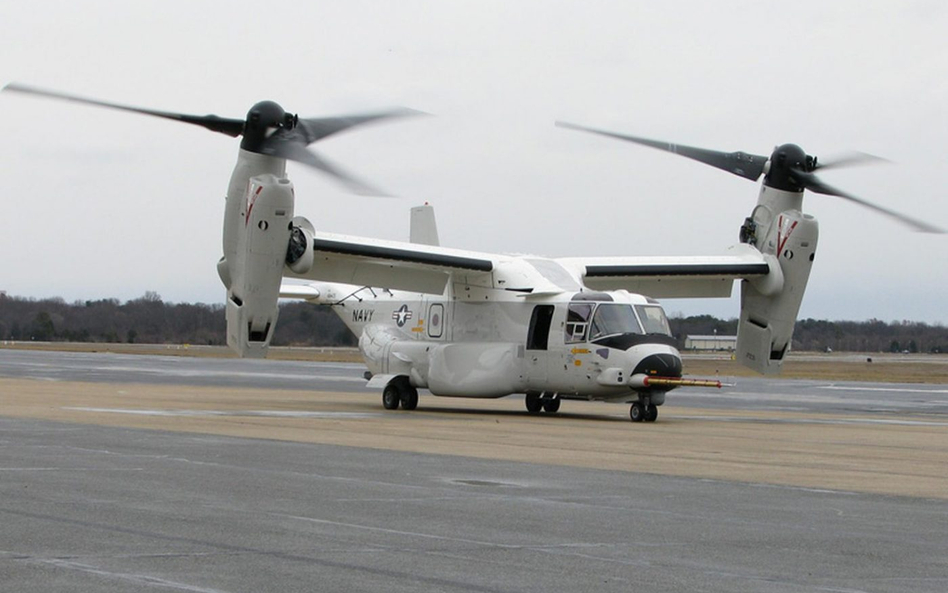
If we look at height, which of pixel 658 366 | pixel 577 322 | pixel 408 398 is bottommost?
pixel 408 398

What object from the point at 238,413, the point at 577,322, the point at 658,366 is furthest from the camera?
the point at 577,322

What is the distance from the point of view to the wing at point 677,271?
90.1ft

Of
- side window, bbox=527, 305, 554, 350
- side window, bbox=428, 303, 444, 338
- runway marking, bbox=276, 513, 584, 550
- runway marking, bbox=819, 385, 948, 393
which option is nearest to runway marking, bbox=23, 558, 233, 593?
runway marking, bbox=276, 513, 584, 550

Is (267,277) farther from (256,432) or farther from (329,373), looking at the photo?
Result: (329,373)

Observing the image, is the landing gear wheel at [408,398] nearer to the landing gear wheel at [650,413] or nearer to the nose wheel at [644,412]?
the nose wheel at [644,412]

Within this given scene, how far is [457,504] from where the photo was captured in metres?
10.9

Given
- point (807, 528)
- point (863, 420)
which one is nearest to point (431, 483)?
point (807, 528)

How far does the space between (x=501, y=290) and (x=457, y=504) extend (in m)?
15.6

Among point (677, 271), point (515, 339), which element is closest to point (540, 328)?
point (515, 339)

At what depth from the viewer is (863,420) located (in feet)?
84.7

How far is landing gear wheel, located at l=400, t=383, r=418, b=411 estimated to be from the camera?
89.5 feet

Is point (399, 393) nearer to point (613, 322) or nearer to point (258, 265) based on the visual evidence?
point (258, 265)

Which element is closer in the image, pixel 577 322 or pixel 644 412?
pixel 644 412

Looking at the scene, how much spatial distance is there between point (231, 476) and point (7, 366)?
40.6m
